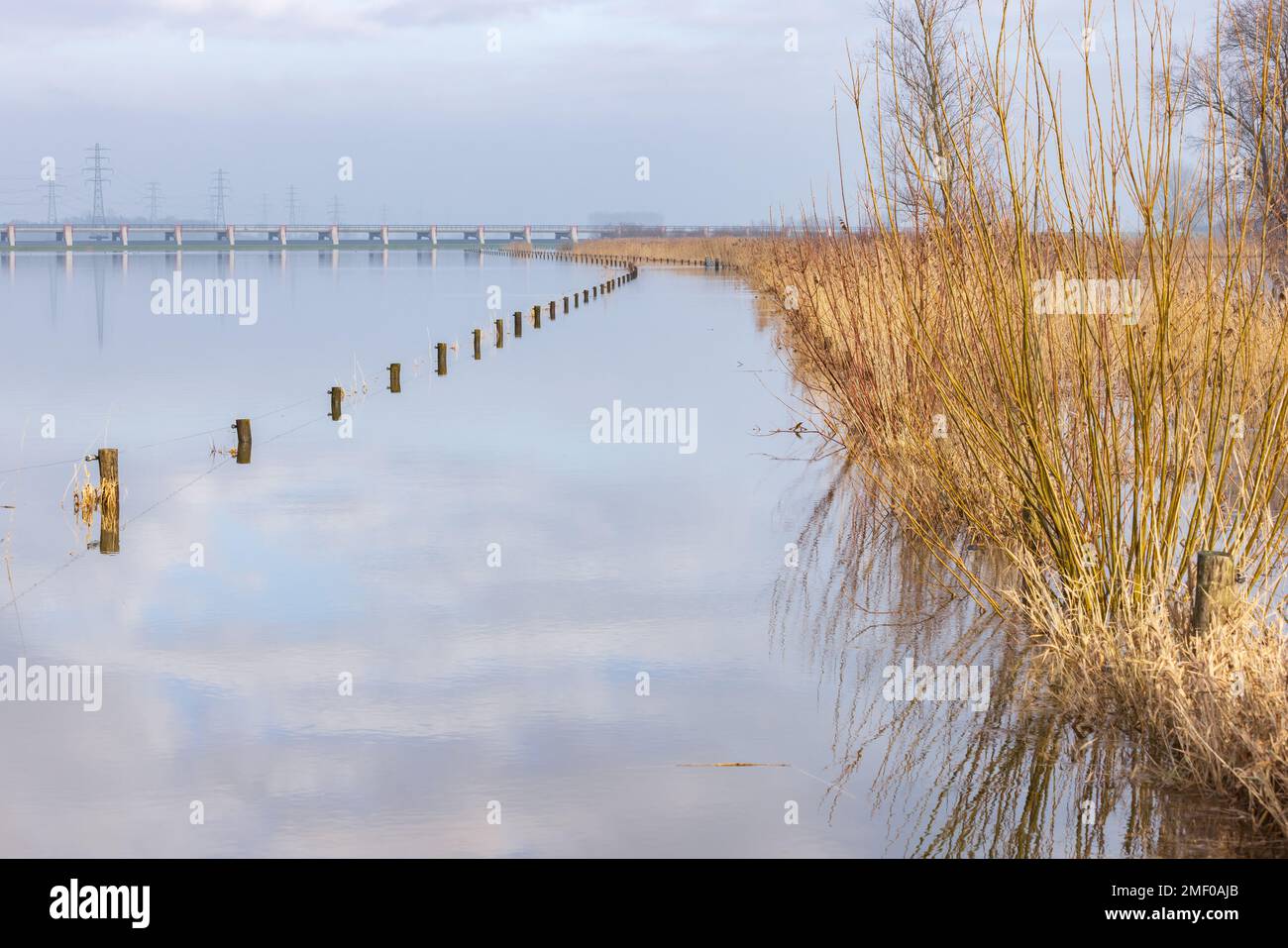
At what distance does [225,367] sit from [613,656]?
22.2m

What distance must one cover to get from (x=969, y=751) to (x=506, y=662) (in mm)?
2799

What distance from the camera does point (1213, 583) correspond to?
23.8 ft

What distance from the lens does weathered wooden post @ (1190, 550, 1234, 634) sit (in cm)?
722

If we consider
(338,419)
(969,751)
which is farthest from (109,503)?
(338,419)

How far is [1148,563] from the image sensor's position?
812 cm

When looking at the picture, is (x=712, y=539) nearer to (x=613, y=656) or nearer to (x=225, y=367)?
(x=613, y=656)

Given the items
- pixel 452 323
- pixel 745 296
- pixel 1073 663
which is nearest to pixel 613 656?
pixel 1073 663

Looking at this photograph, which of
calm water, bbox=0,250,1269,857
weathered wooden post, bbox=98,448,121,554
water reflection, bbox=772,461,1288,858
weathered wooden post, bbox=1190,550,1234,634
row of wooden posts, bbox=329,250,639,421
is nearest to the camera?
water reflection, bbox=772,461,1288,858

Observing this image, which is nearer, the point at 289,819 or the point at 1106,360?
the point at 289,819

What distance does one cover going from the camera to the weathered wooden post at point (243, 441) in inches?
663

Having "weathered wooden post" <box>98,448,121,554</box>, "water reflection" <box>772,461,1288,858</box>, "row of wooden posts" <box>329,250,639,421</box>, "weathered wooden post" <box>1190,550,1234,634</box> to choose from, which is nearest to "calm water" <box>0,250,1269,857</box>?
"water reflection" <box>772,461,1288,858</box>

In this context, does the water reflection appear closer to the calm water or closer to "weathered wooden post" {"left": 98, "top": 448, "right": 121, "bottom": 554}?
the calm water

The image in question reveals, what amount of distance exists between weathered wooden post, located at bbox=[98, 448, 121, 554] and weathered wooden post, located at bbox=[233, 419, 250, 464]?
4.16 meters

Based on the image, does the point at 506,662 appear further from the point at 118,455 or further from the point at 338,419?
the point at 338,419
